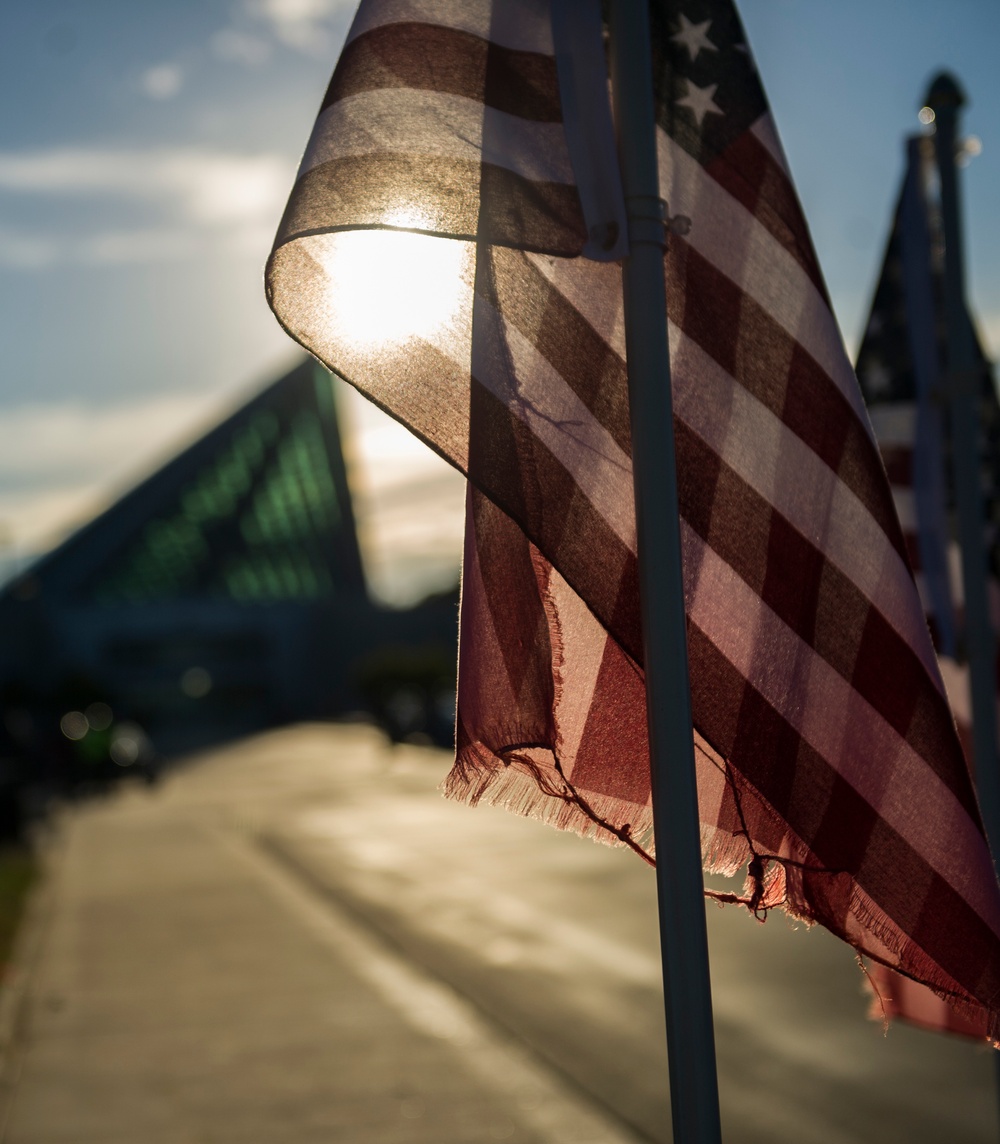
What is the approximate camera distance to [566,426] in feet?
5.84

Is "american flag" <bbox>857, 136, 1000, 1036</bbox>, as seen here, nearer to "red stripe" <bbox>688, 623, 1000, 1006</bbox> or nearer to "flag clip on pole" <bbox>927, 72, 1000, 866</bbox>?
"flag clip on pole" <bbox>927, 72, 1000, 866</bbox>

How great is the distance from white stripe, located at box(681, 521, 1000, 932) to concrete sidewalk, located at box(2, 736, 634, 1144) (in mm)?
3549

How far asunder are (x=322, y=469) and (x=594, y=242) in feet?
218

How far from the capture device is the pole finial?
3223 millimetres

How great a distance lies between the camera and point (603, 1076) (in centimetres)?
577

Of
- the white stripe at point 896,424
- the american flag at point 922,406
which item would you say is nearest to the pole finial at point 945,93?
the american flag at point 922,406

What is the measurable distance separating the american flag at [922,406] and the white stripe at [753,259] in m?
1.56

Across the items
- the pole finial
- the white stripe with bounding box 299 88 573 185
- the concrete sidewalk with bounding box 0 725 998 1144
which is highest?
the pole finial

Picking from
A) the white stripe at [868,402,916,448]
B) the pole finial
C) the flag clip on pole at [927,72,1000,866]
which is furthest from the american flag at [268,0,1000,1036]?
the white stripe at [868,402,916,448]

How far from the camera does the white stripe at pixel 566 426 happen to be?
5.67ft

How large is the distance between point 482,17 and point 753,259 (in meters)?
0.55

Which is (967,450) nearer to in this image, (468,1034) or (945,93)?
(945,93)

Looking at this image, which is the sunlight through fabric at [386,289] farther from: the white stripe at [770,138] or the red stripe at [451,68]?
the white stripe at [770,138]

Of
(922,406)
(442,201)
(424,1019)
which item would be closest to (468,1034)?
(424,1019)
